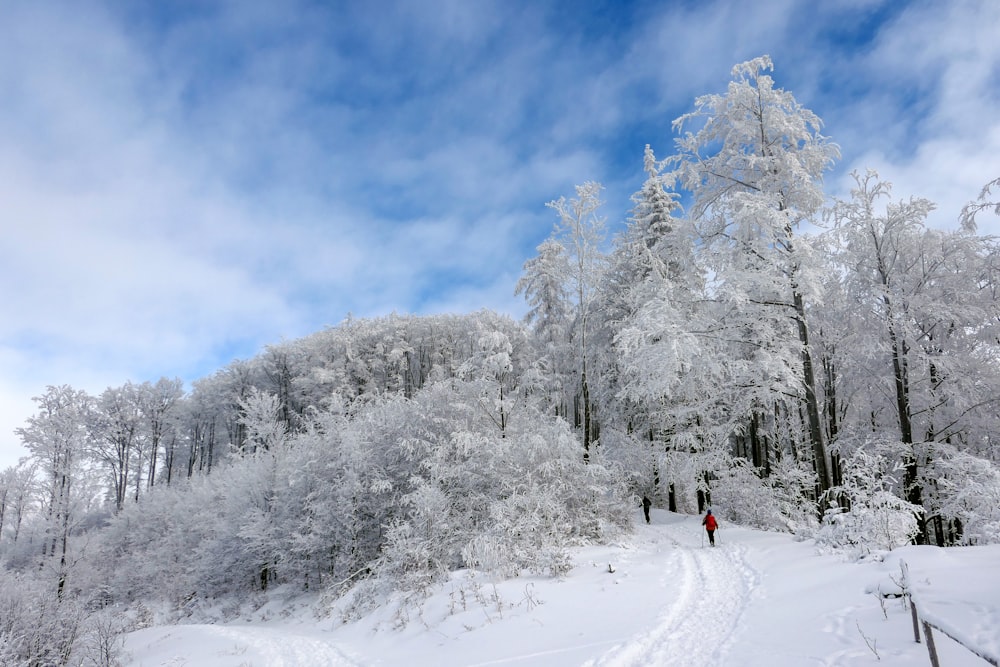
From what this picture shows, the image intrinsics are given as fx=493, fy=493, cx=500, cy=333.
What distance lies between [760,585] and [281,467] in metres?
20.3

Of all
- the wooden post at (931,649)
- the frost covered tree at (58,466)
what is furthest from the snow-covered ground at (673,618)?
the frost covered tree at (58,466)

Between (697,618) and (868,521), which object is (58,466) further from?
(868,521)

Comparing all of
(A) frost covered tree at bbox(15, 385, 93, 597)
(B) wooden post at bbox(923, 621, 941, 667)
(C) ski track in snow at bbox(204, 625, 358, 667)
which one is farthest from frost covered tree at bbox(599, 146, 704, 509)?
(A) frost covered tree at bbox(15, 385, 93, 597)

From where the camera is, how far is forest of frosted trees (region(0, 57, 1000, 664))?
42.3 ft

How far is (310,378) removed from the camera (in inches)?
1746

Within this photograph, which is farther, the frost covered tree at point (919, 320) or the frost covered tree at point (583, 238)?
the frost covered tree at point (583, 238)

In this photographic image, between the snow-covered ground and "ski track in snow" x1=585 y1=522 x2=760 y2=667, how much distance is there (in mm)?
27

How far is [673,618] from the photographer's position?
7.89 metres

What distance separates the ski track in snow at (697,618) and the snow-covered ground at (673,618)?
1.0 inches

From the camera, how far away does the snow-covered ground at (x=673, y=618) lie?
18.7 feet

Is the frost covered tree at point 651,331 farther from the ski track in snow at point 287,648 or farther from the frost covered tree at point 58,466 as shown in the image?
the frost covered tree at point 58,466

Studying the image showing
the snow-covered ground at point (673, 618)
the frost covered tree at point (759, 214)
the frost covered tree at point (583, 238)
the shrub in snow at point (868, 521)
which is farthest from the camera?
the frost covered tree at point (583, 238)

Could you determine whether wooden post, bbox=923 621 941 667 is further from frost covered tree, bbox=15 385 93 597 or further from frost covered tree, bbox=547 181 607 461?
frost covered tree, bbox=15 385 93 597

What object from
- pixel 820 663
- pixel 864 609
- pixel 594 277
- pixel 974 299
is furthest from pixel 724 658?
pixel 594 277
